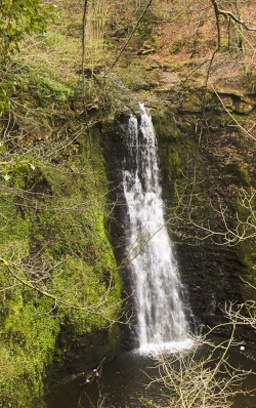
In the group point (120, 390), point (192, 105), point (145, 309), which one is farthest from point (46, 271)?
point (192, 105)

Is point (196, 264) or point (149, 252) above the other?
point (149, 252)

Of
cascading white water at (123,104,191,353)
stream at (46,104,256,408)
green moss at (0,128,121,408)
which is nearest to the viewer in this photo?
green moss at (0,128,121,408)

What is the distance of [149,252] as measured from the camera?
852 centimetres

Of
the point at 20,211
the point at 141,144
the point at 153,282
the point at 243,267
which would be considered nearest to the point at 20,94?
the point at 20,211

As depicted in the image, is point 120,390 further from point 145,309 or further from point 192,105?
point 192,105

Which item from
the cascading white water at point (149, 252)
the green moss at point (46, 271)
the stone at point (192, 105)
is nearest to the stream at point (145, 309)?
the cascading white water at point (149, 252)

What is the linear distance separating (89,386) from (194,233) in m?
4.75

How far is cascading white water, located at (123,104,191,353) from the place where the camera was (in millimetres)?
7742

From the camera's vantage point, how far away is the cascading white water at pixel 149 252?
7.74m

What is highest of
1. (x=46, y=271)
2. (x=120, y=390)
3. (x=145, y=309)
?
(x=46, y=271)

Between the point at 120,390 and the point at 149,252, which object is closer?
the point at 120,390

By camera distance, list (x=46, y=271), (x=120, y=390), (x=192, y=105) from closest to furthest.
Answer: (x=46, y=271), (x=120, y=390), (x=192, y=105)

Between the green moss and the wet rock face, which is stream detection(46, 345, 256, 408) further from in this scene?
the wet rock face

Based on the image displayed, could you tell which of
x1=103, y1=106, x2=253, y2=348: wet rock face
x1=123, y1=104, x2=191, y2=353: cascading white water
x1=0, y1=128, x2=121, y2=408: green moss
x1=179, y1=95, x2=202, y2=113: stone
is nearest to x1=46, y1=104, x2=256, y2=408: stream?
x1=123, y1=104, x2=191, y2=353: cascading white water
